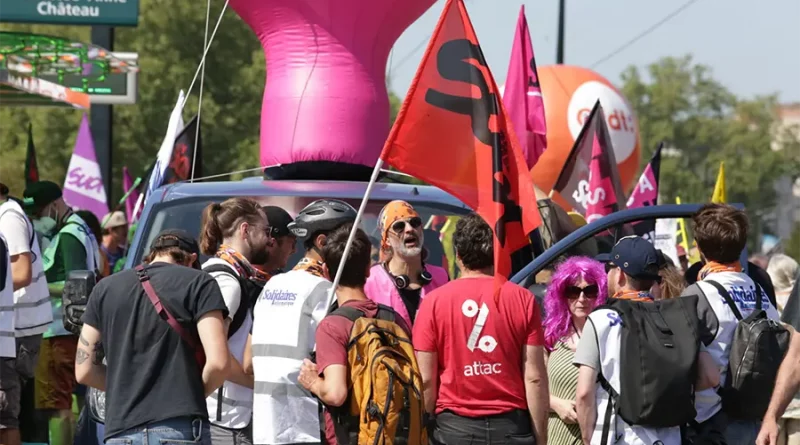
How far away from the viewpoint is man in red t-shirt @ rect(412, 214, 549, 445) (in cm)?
593

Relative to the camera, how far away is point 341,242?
19.3ft

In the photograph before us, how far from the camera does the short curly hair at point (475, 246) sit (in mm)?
6117

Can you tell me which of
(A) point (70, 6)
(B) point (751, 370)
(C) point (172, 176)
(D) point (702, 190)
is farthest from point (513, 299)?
(D) point (702, 190)

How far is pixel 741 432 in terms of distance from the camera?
6531mm

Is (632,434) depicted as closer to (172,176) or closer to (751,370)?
(751,370)

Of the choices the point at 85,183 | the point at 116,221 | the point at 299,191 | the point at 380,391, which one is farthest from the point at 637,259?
the point at 85,183

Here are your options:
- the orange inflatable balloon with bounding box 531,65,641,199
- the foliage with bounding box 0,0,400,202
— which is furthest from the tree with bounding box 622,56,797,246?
the orange inflatable balloon with bounding box 531,65,641,199

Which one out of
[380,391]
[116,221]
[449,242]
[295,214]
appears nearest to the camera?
[380,391]

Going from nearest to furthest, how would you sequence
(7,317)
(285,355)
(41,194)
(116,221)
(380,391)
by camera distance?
(380,391)
(285,355)
(7,317)
(41,194)
(116,221)

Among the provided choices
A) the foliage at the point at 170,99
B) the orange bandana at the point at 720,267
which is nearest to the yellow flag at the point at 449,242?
the orange bandana at the point at 720,267

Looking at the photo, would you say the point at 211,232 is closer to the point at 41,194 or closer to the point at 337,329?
the point at 337,329

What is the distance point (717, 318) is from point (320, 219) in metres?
1.75

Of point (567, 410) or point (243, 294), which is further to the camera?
point (567, 410)

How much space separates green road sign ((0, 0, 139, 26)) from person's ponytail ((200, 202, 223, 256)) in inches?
467
